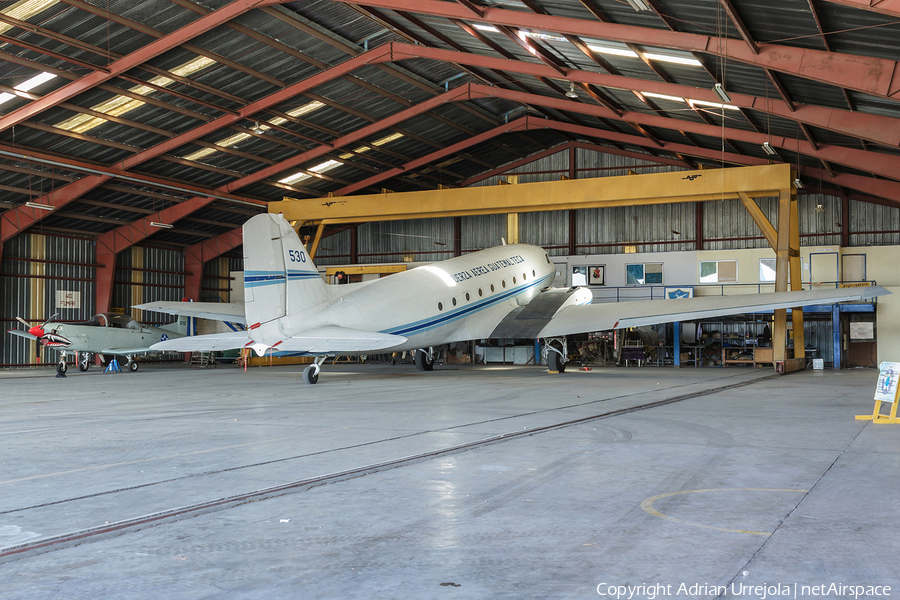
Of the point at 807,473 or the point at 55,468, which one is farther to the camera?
the point at 55,468

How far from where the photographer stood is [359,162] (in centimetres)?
3712

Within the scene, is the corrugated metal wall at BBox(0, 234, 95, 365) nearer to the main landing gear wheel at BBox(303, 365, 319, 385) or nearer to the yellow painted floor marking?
the main landing gear wheel at BBox(303, 365, 319, 385)

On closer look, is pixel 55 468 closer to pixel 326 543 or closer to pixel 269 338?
pixel 326 543

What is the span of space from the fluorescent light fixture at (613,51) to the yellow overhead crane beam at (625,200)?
689 centimetres

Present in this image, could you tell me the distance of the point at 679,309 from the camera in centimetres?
2209

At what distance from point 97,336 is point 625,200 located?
2201cm

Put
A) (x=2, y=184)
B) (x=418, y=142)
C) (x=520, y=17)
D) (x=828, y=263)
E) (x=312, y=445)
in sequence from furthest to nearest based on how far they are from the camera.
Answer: (x=418, y=142)
(x=828, y=263)
(x=2, y=184)
(x=520, y=17)
(x=312, y=445)

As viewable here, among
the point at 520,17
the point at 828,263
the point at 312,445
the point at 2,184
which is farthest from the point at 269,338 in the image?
the point at 828,263

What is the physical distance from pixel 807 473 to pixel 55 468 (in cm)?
733

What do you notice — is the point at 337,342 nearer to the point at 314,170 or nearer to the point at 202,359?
the point at 314,170

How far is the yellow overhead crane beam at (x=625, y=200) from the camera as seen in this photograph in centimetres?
2534

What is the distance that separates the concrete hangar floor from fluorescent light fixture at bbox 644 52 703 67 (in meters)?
12.0

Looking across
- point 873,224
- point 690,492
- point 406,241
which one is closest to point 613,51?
point 690,492

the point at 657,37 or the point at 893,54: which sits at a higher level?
the point at 657,37
